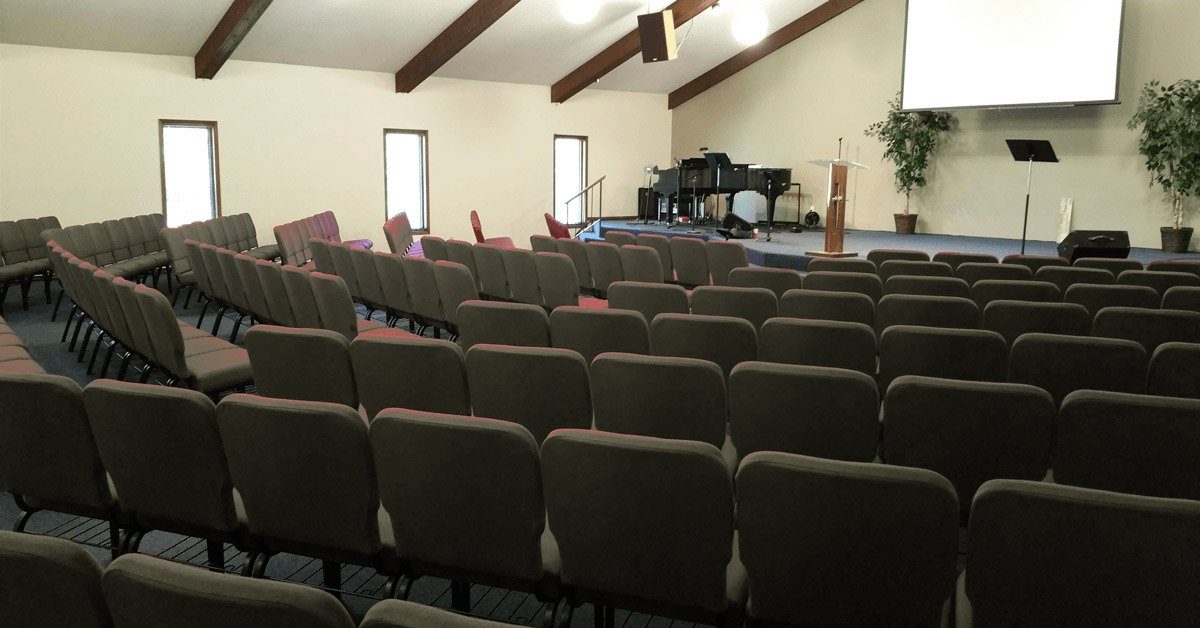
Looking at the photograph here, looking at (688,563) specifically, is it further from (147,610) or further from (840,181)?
(840,181)

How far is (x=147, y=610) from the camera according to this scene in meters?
1.38

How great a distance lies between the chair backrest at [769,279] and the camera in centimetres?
540

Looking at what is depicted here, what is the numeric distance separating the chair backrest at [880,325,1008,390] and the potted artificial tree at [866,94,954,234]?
1080 centimetres

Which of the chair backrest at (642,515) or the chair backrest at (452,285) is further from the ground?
the chair backrest at (452,285)

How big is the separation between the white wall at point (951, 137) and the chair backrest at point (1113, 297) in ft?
26.2

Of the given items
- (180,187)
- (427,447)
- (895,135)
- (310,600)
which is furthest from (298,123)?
(310,600)

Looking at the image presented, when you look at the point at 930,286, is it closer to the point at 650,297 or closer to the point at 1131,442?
the point at 650,297

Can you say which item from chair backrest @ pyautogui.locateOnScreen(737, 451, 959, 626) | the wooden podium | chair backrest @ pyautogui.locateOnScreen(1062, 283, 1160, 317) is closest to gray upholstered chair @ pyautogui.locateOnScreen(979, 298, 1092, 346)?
chair backrest @ pyautogui.locateOnScreen(1062, 283, 1160, 317)

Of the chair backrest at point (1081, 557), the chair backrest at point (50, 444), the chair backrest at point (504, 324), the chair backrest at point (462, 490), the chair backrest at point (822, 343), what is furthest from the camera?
the chair backrest at point (504, 324)

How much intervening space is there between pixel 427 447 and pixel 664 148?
15899 mm

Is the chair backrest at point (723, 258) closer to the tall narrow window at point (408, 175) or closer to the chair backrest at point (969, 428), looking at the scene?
the chair backrest at point (969, 428)

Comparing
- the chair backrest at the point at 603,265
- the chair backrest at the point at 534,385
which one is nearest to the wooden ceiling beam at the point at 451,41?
the chair backrest at the point at 603,265

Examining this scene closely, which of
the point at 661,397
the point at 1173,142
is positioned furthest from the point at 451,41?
Result: the point at 661,397

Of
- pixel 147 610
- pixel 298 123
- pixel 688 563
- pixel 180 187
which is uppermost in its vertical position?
pixel 298 123
